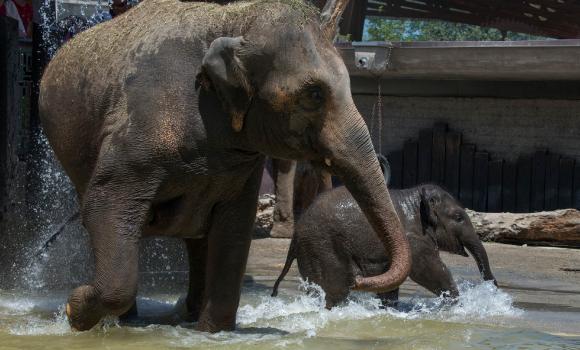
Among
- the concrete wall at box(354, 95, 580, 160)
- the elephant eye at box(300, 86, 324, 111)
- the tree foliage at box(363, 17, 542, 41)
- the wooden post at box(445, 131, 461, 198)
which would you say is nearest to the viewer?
the elephant eye at box(300, 86, 324, 111)

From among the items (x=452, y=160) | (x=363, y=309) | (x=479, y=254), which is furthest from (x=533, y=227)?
(x=363, y=309)

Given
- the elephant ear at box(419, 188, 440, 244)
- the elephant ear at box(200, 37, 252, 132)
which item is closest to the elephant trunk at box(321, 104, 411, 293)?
the elephant ear at box(200, 37, 252, 132)

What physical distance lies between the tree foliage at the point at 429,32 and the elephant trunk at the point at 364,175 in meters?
27.1

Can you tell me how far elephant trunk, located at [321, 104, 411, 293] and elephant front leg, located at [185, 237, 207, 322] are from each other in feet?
5.16

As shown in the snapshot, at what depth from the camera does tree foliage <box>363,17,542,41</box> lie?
33.2 m

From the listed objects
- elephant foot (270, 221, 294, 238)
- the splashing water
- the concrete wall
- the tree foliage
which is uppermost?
the tree foliage

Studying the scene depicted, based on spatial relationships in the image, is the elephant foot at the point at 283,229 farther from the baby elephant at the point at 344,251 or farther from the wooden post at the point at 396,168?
the baby elephant at the point at 344,251

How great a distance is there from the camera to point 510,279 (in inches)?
399

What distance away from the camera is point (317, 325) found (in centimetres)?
691

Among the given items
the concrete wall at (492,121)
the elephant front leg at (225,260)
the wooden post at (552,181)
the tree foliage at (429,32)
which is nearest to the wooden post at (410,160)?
the concrete wall at (492,121)

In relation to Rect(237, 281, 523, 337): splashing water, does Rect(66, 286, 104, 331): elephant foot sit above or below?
above

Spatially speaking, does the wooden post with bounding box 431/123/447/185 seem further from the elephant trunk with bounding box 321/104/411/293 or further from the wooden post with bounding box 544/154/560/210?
the elephant trunk with bounding box 321/104/411/293

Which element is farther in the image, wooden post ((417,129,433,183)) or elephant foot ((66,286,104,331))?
wooden post ((417,129,433,183))

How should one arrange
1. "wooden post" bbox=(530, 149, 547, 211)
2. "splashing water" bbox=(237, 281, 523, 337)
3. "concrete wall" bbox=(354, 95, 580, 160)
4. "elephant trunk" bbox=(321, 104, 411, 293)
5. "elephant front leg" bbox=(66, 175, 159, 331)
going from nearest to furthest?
"elephant trunk" bbox=(321, 104, 411, 293)
"elephant front leg" bbox=(66, 175, 159, 331)
"splashing water" bbox=(237, 281, 523, 337)
"concrete wall" bbox=(354, 95, 580, 160)
"wooden post" bbox=(530, 149, 547, 211)
